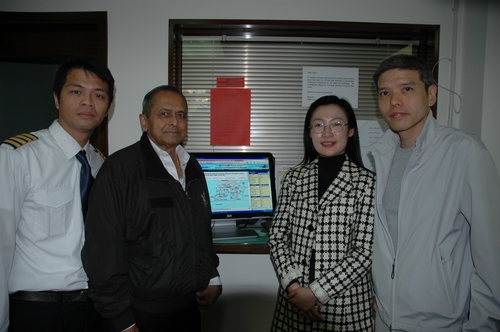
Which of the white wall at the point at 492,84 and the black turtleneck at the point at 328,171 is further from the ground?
the white wall at the point at 492,84

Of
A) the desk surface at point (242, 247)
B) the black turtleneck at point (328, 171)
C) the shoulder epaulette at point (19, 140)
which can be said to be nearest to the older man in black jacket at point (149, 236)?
the desk surface at point (242, 247)

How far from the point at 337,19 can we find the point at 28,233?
212 centimetres

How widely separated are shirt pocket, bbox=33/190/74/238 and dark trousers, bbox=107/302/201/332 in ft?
1.55

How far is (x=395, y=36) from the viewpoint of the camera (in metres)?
Result: 2.04

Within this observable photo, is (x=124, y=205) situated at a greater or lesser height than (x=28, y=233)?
greater

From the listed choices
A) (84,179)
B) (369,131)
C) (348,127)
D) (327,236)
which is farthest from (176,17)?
(327,236)

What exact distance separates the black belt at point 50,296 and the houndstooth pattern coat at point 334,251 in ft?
2.82

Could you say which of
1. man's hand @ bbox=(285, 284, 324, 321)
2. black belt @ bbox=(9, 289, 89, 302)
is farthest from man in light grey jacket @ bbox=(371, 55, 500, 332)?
black belt @ bbox=(9, 289, 89, 302)

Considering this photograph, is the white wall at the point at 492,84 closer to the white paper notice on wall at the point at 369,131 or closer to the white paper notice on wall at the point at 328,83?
the white paper notice on wall at the point at 369,131

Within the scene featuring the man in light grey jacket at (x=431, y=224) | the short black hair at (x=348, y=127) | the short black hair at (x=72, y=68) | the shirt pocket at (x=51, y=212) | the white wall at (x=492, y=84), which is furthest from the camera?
the white wall at (x=492, y=84)

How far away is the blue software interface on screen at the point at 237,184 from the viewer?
1848 millimetres

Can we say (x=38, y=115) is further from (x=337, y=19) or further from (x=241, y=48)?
(x=337, y=19)

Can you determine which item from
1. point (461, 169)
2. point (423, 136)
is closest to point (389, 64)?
point (423, 136)

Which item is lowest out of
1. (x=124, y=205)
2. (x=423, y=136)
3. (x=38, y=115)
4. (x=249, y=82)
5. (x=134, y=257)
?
(x=134, y=257)
